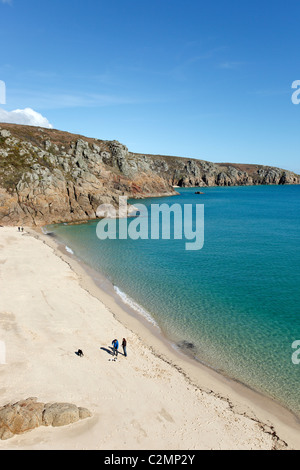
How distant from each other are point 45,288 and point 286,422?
2416cm

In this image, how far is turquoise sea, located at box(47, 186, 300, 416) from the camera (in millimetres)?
19516

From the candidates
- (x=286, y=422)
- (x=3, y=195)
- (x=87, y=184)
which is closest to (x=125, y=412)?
(x=286, y=422)

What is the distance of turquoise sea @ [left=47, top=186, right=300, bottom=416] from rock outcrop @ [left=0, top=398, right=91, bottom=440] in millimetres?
9760

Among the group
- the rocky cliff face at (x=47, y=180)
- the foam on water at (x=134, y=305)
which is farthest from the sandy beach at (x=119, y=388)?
the rocky cliff face at (x=47, y=180)

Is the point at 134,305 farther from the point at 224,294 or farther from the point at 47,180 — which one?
the point at 47,180

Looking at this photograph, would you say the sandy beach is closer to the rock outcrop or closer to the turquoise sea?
the rock outcrop

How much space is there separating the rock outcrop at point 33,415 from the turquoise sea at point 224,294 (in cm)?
976

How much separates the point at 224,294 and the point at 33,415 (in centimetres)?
2092

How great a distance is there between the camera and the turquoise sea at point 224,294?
19.5 m

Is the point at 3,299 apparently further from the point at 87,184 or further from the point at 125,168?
the point at 125,168

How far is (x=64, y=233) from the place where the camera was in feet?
199

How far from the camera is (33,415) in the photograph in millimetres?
13109

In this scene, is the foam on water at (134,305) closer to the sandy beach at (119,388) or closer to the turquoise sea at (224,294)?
the turquoise sea at (224,294)

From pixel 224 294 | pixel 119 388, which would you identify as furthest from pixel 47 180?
pixel 119 388
